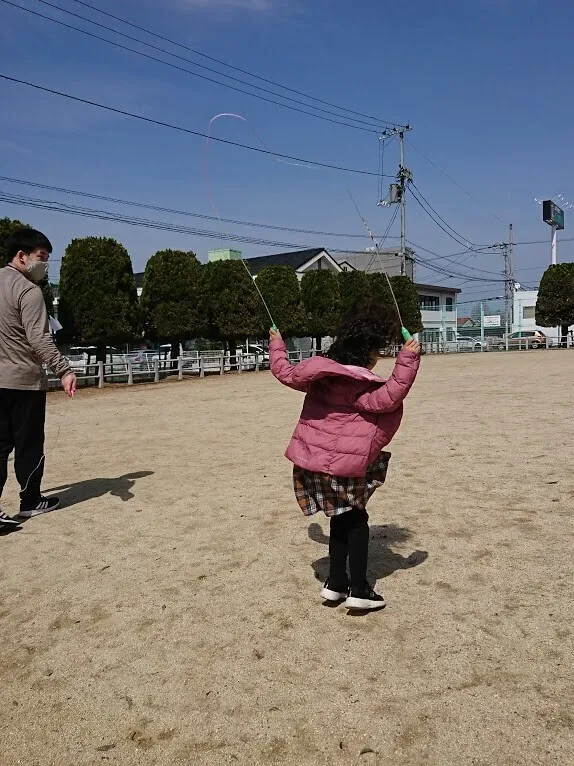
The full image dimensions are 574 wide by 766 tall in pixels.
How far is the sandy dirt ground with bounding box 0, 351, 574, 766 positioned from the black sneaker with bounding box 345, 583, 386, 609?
0.06 meters

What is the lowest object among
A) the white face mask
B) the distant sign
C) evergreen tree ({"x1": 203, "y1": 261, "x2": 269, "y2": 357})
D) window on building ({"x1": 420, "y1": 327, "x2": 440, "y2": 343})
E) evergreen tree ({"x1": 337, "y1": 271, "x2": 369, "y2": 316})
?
window on building ({"x1": 420, "y1": 327, "x2": 440, "y2": 343})

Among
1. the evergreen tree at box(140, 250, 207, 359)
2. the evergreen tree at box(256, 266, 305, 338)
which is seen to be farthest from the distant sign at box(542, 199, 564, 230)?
the evergreen tree at box(140, 250, 207, 359)

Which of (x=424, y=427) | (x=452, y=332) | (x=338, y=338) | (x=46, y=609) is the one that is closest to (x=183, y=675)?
(x=46, y=609)

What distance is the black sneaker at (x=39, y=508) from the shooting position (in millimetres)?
4656

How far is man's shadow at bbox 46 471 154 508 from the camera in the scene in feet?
16.9

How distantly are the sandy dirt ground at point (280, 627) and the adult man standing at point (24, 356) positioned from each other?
1.71 feet

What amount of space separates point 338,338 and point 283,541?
1.55 m

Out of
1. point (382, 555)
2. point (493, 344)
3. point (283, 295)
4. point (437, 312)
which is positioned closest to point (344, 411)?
point (382, 555)

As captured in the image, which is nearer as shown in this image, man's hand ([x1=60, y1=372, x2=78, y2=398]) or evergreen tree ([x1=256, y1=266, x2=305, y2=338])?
man's hand ([x1=60, y1=372, x2=78, y2=398])

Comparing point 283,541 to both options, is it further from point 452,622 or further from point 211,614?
point 452,622

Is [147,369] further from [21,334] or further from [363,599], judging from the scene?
[363,599]

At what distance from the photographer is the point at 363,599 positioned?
9.53 feet

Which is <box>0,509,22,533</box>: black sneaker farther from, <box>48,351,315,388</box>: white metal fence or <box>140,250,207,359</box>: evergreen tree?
<box>140,250,207,359</box>: evergreen tree

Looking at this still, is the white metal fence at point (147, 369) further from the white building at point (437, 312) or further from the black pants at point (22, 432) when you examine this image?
the white building at point (437, 312)
